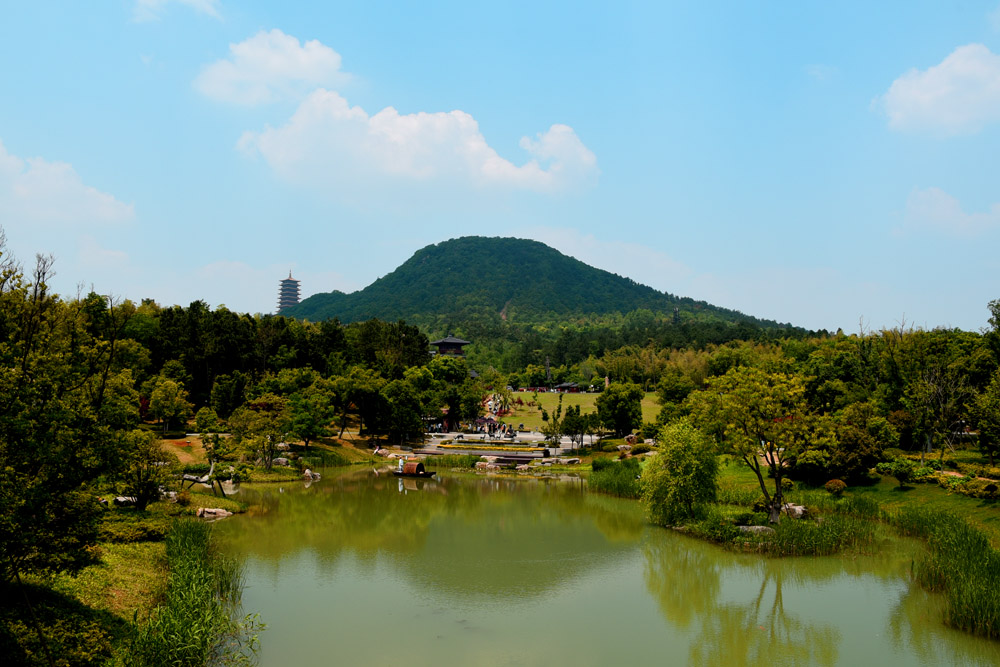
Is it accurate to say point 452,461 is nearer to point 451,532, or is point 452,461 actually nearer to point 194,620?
point 451,532

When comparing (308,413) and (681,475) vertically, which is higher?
(308,413)

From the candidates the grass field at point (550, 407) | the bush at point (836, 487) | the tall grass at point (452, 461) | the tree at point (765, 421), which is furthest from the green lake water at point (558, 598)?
the grass field at point (550, 407)

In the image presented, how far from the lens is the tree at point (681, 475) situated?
2353cm

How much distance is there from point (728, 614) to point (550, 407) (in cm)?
6110

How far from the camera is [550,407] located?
7719cm

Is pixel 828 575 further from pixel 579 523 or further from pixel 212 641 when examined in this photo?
pixel 212 641

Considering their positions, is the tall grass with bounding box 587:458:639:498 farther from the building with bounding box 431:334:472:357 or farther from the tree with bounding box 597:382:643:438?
the building with bounding box 431:334:472:357

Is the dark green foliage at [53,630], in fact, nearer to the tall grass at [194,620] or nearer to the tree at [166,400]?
the tall grass at [194,620]

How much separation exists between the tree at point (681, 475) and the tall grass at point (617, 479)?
6.78 metres

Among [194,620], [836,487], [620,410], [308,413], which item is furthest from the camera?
[620,410]

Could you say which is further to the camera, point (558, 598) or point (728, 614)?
point (558, 598)

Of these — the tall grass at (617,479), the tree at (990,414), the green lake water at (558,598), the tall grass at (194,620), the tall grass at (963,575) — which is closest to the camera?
the tall grass at (194,620)

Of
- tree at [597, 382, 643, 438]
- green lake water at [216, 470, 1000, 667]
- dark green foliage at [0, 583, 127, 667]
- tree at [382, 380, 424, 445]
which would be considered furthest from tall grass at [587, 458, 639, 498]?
dark green foliage at [0, 583, 127, 667]

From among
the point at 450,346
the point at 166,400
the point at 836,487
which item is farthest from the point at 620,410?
the point at 450,346
